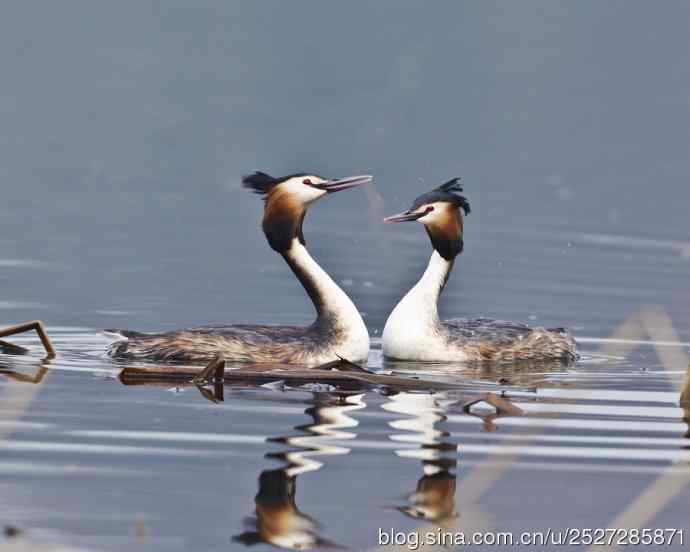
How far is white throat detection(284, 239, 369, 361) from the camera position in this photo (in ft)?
47.6

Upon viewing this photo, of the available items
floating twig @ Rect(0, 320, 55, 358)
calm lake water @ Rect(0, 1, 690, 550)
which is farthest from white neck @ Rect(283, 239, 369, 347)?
floating twig @ Rect(0, 320, 55, 358)

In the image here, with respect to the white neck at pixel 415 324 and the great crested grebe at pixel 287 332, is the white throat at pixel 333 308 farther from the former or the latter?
the white neck at pixel 415 324

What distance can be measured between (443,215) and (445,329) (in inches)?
37.0

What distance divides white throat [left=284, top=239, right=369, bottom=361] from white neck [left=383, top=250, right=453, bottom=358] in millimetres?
594

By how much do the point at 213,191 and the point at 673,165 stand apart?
11236 millimetres

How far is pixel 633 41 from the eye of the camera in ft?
246

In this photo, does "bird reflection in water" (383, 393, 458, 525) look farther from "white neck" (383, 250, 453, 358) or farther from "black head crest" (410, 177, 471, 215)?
"black head crest" (410, 177, 471, 215)

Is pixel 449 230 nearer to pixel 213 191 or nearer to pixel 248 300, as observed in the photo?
pixel 248 300

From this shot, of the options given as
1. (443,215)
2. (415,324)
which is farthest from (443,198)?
(415,324)

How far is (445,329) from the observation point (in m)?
15.6

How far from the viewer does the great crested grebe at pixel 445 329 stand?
50.3 feet

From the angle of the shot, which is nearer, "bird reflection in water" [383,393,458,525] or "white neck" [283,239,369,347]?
"bird reflection in water" [383,393,458,525]

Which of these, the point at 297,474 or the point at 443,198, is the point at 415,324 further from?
the point at 297,474

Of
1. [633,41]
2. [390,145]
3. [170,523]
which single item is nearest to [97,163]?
[390,145]
